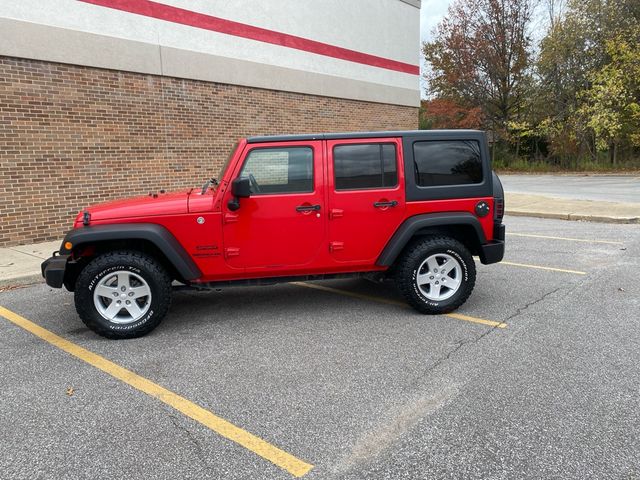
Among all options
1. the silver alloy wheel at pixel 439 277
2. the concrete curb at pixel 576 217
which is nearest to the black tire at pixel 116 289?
the silver alloy wheel at pixel 439 277

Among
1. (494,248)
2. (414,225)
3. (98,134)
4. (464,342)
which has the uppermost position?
(98,134)

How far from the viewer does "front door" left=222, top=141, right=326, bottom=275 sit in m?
4.45

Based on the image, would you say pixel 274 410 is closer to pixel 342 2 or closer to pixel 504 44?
pixel 342 2

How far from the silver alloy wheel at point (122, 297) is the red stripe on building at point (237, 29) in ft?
23.0

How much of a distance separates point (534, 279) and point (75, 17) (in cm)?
888

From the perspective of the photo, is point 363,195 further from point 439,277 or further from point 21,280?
point 21,280

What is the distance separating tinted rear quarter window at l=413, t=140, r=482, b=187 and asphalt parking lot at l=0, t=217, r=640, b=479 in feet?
4.42

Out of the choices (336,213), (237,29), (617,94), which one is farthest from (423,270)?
(617,94)

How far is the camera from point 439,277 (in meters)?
4.81

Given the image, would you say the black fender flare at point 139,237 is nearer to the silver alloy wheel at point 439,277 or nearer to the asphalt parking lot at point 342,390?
the asphalt parking lot at point 342,390

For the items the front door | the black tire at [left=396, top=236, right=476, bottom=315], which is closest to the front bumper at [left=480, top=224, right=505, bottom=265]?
the black tire at [left=396, top=236, right=476, bottom=315]

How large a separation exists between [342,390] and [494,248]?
2.45 metres

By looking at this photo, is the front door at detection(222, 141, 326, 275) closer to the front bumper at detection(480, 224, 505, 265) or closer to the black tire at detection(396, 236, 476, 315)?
the black tire at detection(396, 236, 476, 315)

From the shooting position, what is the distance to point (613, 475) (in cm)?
238
